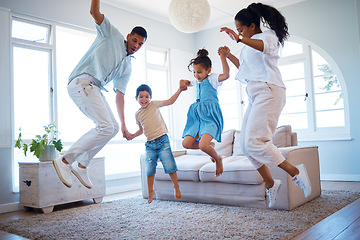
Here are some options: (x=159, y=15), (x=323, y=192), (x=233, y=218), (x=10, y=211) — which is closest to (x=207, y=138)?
(x=233, y=218)

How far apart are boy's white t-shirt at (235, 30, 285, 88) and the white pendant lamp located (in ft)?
6.09

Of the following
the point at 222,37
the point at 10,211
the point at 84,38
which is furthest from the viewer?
the point at 222,37

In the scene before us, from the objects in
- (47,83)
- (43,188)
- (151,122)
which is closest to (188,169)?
(151,122)

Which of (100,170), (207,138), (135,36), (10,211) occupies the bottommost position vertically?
(10,211)

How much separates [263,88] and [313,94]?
11.6 feet

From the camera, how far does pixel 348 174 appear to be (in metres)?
4.96

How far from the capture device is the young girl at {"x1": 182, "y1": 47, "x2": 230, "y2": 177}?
285cm

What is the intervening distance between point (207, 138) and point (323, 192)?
196 cm

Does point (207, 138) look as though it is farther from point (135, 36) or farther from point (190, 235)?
point (135, 36)

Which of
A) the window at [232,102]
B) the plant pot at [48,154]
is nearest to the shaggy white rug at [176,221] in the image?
the plant pot at [48,154]

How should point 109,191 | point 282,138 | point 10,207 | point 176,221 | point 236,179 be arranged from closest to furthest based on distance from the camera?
1. point 176,221
2. point 236,179
3. point 282,138
4. point 10,207
5. point 109,191

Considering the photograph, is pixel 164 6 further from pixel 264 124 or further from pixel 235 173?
pixel 264 124

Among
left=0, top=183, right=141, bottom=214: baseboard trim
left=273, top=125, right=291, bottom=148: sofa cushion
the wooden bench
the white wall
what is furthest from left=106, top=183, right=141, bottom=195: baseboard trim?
the white wall

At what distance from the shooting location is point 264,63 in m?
2.30
